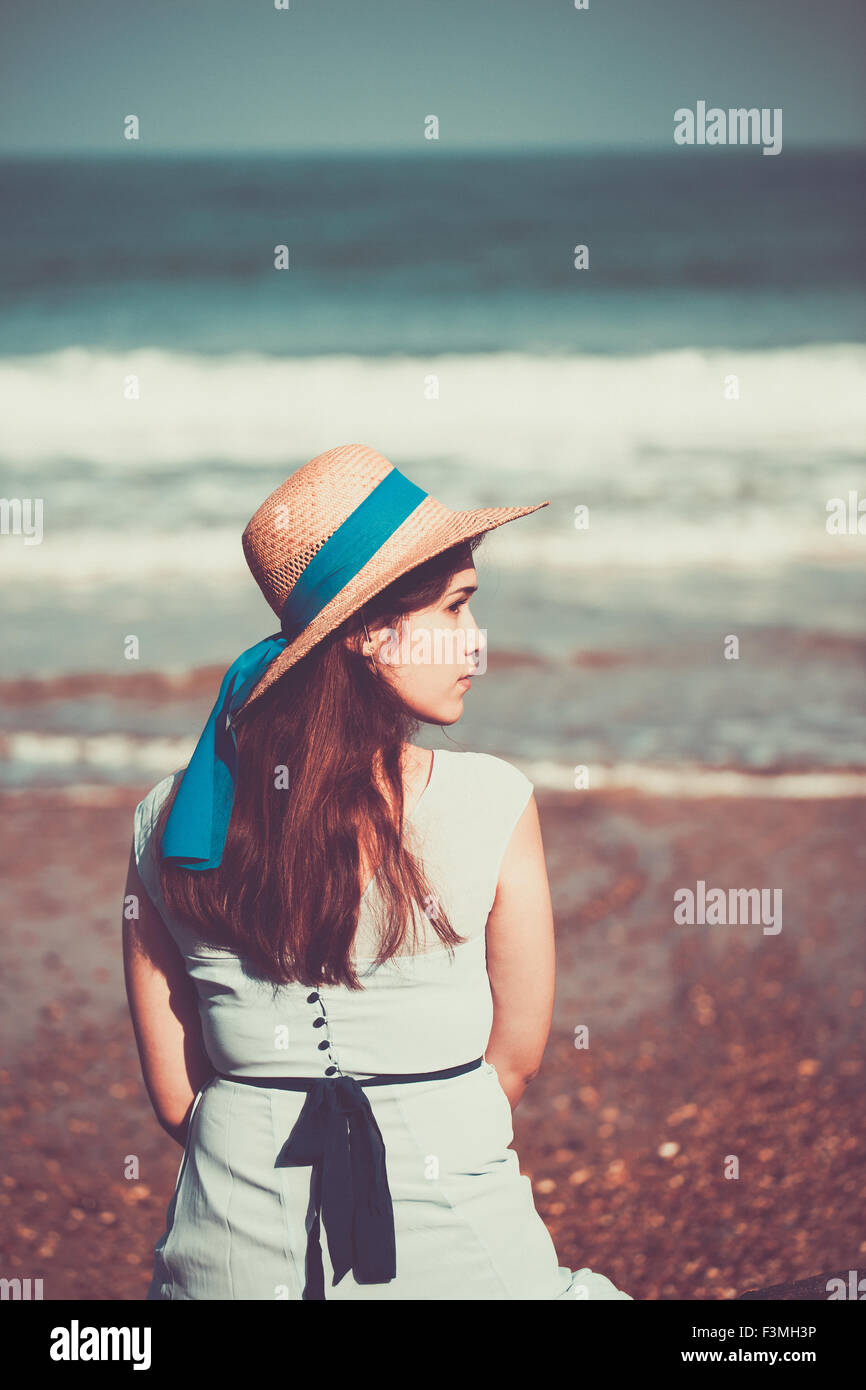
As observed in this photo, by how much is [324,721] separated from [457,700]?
17 cm

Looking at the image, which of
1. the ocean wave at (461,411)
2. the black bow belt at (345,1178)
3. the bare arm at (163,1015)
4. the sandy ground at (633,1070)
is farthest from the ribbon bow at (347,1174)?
the ocean wave at (461,411)

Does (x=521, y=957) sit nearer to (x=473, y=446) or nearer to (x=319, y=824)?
(x=319, y=824)

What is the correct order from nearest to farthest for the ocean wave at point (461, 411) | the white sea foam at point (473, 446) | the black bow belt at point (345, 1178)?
the black bow belt at point (345, 1178), the white sea foam at point (473, 446), the ocean wave at point (461, 411)

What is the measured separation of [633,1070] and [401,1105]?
2174mm

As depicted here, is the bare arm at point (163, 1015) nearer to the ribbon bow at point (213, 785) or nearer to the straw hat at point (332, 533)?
the ribbon bow at point (213, 785)

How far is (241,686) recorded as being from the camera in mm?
1486

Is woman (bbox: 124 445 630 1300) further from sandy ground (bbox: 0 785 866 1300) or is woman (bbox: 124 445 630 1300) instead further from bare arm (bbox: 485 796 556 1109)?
sandy ground (bbox: 0 785 866 1300)

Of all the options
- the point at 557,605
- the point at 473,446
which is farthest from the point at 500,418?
the point at 557,605

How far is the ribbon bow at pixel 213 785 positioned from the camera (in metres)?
1.40

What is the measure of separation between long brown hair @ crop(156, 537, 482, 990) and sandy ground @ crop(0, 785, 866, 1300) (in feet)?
5.74

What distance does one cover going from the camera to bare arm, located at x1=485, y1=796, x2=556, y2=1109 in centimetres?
145

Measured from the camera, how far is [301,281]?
63.3ft

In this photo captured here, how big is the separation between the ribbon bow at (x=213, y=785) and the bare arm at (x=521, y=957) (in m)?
0.34

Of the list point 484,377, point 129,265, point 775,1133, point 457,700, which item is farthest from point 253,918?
point 129,265
